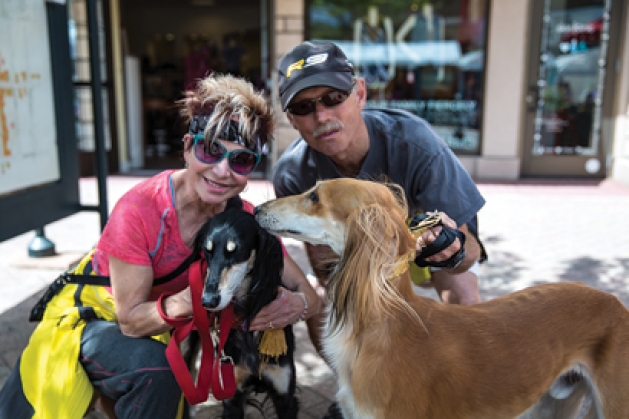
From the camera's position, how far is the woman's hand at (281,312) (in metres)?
2.54

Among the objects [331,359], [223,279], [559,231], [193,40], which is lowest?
[559,231]

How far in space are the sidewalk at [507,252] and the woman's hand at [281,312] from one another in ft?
2.25

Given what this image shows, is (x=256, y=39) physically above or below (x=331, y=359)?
above

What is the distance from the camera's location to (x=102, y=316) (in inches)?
101

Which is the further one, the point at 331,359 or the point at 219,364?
the point at 219,364

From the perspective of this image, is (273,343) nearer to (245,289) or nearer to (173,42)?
(245,289)

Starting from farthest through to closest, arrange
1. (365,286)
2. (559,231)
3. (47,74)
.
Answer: (559,231)
(47,74)
(365,286)

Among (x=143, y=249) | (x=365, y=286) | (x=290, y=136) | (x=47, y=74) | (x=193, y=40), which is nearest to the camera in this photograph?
(x=365, y=286)

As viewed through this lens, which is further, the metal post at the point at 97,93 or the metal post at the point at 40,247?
the metal post at the point at 40,247

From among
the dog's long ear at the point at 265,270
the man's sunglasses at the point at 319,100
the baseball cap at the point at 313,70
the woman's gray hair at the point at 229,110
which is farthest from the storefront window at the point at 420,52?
the dog's long ear at the point at 265,270

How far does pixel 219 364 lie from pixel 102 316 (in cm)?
62

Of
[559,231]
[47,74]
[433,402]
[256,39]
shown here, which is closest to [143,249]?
[433,402]

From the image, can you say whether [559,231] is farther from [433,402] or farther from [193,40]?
[193,40]

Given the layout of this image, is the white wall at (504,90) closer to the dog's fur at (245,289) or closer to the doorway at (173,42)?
the doorway at (173,42)
